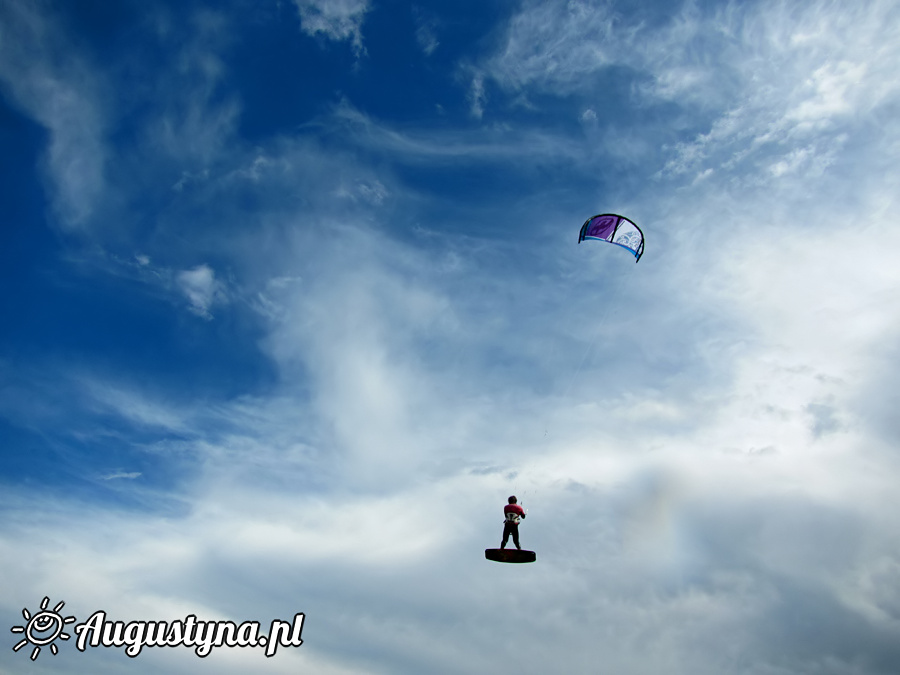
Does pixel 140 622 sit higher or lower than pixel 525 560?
lower

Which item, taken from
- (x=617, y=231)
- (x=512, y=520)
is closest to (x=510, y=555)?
(x=512, y=520)

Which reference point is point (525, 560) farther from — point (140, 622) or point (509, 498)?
point (140, 622)

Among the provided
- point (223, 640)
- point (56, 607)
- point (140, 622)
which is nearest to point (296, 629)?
point (223, 640)

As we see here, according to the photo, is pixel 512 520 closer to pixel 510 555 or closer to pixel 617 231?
pixel 510 555

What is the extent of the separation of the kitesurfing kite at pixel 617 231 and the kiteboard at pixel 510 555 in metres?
18.2

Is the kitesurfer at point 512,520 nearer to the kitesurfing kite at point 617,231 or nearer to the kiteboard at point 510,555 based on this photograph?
the kiteboard at point 510,555

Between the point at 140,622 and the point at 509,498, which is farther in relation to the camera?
the point at 140,622

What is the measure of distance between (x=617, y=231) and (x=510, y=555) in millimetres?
19608

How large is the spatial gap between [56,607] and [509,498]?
28.0 m

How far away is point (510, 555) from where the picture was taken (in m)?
26.0

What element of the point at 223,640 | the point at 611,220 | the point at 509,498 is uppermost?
the point at 611,220

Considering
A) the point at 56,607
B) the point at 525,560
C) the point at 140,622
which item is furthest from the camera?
the point at 140,622

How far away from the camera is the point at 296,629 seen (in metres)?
37.1

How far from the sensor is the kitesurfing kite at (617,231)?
32250 mm
